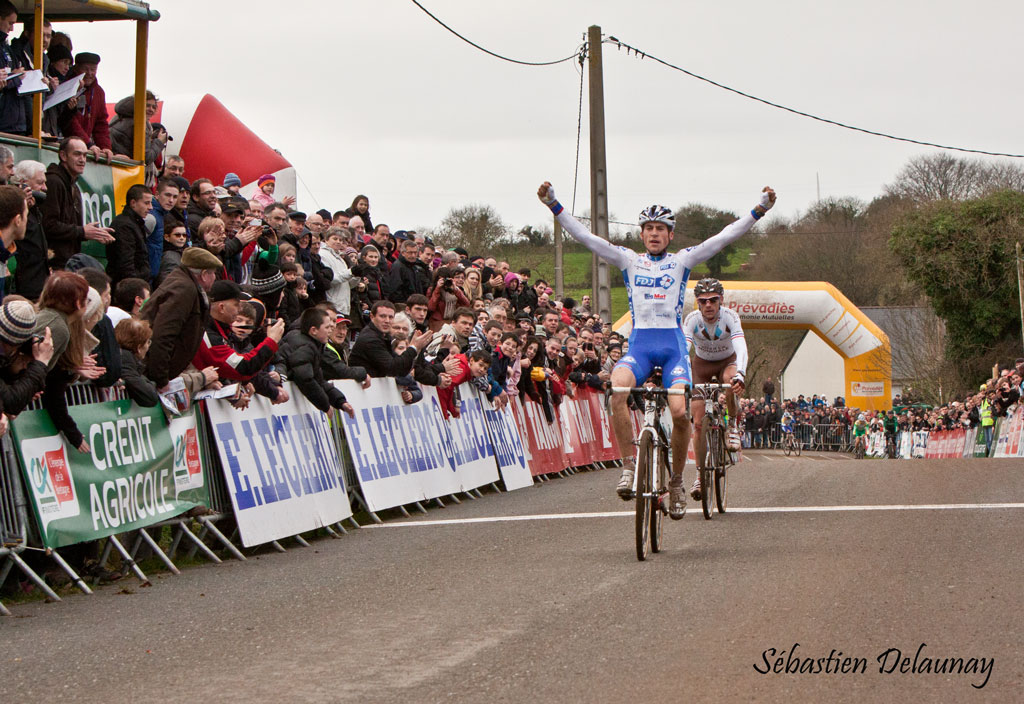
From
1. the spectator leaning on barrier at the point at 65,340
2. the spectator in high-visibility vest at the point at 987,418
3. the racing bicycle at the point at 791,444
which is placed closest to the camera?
the spectator leaning on barrier at the point at 65,340

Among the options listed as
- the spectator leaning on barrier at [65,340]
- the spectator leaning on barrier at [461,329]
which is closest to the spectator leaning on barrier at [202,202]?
the spectator leaning on barrier at [461,329]

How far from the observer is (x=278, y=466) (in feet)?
36.0

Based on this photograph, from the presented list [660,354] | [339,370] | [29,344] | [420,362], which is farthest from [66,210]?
[660,354]

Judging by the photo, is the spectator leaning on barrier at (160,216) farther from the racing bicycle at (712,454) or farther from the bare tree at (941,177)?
the bare tree at (941,177)

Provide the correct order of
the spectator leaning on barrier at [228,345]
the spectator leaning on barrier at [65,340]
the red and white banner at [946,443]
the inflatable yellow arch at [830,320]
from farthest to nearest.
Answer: the inflatable yellow arch at [830,320] → the red and white banner at [946,443] → the spectator leaning on barrier at [228,345] → the spectator leaning on barrier at [65,340]

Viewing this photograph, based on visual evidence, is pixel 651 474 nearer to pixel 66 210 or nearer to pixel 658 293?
pixel 658 293

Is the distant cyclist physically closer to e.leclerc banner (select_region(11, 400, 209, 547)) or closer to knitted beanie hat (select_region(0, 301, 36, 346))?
e.leclerc banner (select_region(11, 400, 209, 547))

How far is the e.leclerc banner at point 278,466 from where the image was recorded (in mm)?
10375

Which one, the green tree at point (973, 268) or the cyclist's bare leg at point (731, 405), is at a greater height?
the green tree at point (973, 268)

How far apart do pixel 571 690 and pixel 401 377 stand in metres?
8.65

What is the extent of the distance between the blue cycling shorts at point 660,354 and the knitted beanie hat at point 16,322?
449 centimetres

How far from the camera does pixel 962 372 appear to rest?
180 feet

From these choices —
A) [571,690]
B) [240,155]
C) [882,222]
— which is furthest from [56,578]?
[882,222]

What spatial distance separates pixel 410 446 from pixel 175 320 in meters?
4.34
